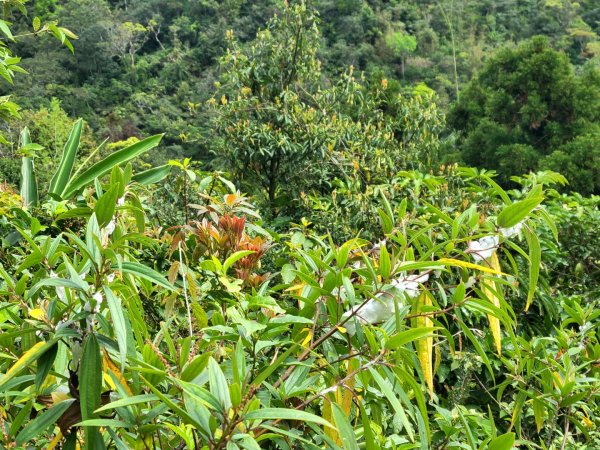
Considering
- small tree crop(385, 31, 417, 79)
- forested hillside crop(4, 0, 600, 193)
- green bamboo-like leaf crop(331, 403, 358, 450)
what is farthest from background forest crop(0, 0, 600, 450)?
small tree crop(385, 31, 417, 79)

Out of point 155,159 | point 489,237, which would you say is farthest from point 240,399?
point 155,159

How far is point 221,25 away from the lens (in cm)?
2266

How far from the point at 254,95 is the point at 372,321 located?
119 inches

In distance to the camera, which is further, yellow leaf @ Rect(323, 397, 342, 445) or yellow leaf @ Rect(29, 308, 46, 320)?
yellow leaf @ Rect(323, 397, 342, 445)

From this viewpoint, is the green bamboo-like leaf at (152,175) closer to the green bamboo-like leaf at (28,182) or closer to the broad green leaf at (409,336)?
the green bamboo-like leaf at (28,182)

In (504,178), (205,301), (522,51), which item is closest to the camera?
(205,301)

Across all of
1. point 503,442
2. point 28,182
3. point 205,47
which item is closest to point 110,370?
point 503,442

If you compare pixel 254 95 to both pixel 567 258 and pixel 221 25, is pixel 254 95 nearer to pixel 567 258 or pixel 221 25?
pixel 567 258

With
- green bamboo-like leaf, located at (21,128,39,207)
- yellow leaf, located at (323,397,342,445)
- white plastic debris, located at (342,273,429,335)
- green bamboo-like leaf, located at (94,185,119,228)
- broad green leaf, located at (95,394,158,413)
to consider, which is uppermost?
green bamboo-like leaf, located at (94,185,119,228)

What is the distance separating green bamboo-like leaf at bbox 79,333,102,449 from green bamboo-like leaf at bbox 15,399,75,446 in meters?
0.04

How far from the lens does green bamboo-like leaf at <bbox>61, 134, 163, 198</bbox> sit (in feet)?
4.45

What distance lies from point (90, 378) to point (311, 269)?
1.18ft

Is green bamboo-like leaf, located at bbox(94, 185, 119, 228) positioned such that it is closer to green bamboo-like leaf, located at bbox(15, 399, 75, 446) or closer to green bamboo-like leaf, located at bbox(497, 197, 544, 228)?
green bamboo-like leaf, located at bbox(15, 399, 75, 446)

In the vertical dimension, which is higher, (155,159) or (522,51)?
(522,51)
